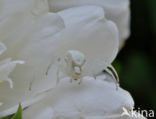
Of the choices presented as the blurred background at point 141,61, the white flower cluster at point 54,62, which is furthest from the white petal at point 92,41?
the blurred background at point 141,61

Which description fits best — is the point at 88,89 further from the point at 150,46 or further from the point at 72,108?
the point at 150,46

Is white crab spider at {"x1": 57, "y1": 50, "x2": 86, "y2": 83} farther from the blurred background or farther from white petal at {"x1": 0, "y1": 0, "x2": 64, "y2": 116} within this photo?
the blurred background

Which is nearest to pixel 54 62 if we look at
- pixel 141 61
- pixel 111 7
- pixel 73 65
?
pixel 73 65

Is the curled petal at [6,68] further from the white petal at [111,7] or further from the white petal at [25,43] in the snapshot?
the white petal at [111,7]

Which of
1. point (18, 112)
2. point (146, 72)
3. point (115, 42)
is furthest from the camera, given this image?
point (146, 72)

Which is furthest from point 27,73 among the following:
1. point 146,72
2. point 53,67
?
point 146,72

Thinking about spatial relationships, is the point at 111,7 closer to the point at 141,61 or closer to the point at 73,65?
the point at 73,65

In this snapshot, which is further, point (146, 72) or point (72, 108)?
point (146, 72)
